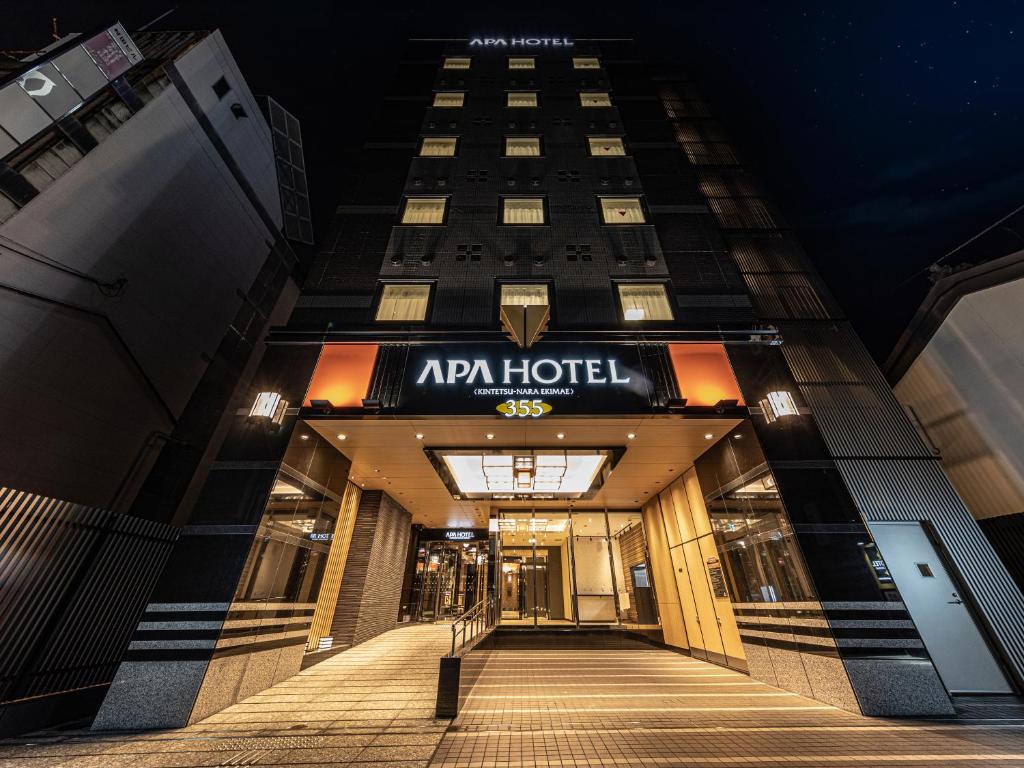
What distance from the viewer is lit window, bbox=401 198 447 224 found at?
38.3 ft

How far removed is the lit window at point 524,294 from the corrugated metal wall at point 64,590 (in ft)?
28.3

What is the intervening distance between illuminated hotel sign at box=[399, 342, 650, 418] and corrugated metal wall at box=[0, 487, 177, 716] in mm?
4852

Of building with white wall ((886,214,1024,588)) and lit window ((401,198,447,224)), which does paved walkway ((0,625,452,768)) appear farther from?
lit window ((401,198,447,224))

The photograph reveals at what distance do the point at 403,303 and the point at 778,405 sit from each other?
29.2 ft

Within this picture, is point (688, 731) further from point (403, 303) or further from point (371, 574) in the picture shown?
point (371, 574)

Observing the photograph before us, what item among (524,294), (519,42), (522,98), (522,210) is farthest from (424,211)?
(519,42)

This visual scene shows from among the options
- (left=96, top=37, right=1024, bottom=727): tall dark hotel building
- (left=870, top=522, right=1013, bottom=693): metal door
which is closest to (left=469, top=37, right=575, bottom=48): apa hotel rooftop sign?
(left=96, top=37, right=1024, bottom=727): tall dark hotel building

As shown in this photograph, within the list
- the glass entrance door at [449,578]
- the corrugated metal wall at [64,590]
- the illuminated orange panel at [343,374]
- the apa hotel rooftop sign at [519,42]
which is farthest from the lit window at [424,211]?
the glass entrance door at [449,578]

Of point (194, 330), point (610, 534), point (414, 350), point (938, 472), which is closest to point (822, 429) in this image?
point (938, 472)

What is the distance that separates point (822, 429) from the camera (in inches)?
299

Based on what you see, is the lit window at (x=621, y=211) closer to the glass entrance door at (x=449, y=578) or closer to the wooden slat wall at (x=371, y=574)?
the wooden slat wall at (x=371, y=574)

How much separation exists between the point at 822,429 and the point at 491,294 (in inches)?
310

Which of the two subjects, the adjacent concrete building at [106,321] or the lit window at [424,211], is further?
the lit window at [424,211]

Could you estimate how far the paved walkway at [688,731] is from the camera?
12.6ft
